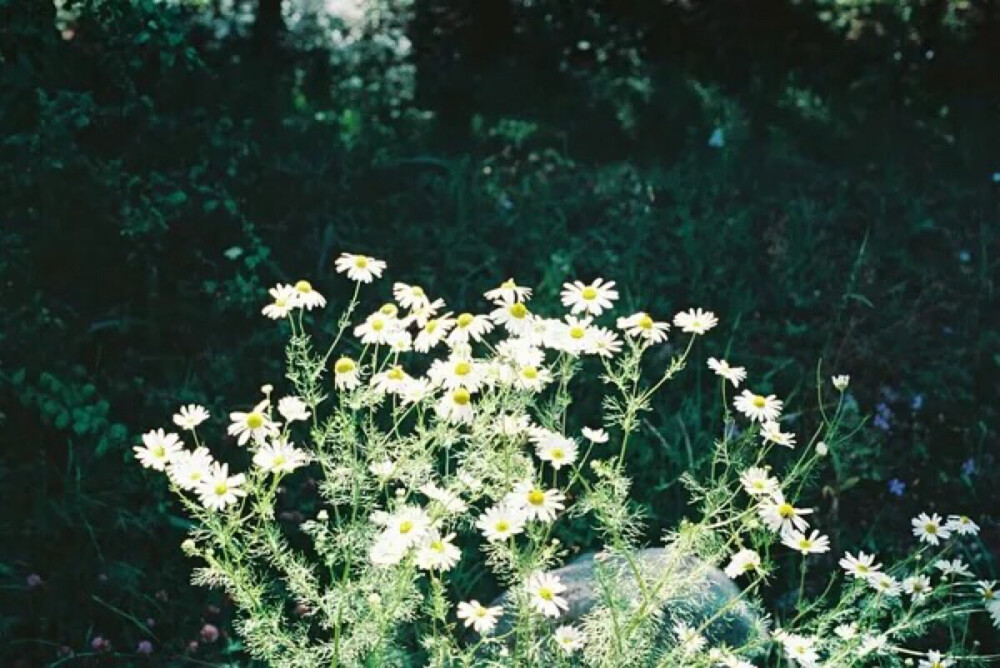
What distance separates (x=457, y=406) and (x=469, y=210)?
3.11 m

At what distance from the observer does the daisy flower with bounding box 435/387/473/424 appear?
234cm

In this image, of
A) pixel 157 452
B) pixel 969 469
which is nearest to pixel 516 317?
pixel 157 452

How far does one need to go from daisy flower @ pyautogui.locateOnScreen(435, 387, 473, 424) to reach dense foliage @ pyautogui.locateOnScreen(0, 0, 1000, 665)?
121 centimetres

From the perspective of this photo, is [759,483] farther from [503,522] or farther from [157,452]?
[157,452]

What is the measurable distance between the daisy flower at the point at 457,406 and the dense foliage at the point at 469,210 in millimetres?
1211

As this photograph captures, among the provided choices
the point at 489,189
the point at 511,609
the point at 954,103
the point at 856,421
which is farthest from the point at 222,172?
the point at 954,103

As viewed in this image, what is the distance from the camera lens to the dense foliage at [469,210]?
3.63 m

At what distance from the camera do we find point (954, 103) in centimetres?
608

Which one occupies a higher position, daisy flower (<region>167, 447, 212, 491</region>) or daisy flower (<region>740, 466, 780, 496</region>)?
daisy flower (<region>740, 466, 780, 496</region>)

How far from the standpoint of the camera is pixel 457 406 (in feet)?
7.69

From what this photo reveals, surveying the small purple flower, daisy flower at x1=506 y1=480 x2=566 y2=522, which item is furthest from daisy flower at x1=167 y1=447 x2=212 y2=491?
the small purple flower

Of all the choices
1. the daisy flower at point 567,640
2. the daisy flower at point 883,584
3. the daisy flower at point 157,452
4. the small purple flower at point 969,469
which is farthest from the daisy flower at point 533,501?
the small purple flower at point 969,469

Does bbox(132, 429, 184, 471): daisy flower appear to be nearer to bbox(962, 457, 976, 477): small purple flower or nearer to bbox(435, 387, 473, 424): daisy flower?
bbox(435, 387, 473, 424): daisy flower

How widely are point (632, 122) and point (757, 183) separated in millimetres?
892
